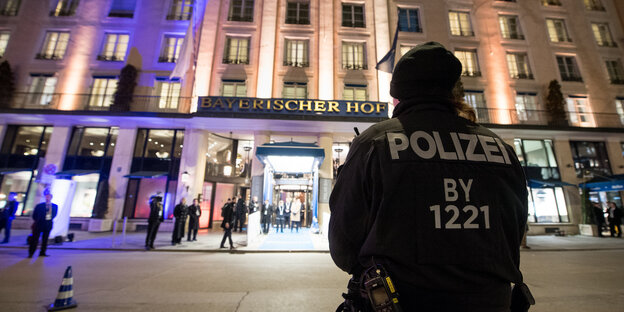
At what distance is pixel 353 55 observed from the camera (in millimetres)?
18250

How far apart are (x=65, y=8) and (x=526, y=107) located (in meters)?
34.7

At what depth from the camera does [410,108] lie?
162 cm

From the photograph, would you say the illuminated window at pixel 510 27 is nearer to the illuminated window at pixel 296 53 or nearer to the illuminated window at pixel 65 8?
the illuminated window at pixel 296 53

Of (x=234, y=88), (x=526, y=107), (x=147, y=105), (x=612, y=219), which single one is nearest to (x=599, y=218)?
(x=612, y=219)

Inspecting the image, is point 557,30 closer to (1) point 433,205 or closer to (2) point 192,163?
(1) point 433,205

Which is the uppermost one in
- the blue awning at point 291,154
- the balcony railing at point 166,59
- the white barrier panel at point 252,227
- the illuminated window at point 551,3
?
the illuminated window at point 551,3

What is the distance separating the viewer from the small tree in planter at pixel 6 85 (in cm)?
1603

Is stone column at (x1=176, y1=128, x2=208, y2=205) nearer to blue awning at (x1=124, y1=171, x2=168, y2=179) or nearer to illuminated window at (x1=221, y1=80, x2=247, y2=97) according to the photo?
blue awning at (x1=124, y1=171, x2=168, y2=179)

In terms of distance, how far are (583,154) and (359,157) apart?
24.8m

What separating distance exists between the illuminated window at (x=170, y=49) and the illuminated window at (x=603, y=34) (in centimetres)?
3241

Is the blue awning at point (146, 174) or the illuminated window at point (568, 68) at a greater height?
the illuminated window at point (568, 68)

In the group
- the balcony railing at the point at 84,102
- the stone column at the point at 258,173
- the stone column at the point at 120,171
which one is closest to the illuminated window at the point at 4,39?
the balcony railing at the point at 84,102

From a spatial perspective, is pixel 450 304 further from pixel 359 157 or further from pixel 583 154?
pixel 583 154

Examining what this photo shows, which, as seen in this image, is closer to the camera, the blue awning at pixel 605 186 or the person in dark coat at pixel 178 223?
the person in dark coat at pixel 178 223
